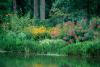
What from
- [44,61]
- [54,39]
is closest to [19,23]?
[54,39]

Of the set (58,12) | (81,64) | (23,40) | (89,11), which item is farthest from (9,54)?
(58,12)

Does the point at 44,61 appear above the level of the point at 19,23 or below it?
below

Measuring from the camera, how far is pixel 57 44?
23328mm

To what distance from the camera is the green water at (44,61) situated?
18469 mm

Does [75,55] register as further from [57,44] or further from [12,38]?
[12,38]

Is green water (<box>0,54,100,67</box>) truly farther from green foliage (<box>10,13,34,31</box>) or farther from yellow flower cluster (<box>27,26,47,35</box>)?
green foliage (<box>10,13,34,31</box>)

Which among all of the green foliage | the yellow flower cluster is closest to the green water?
the yellow flower cluster

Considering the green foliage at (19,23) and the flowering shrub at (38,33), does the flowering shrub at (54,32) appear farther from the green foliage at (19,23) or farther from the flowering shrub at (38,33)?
the green foliage at (19,23)

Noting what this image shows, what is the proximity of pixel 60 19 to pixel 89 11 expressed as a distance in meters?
3.56

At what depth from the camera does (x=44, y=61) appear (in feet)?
65.1

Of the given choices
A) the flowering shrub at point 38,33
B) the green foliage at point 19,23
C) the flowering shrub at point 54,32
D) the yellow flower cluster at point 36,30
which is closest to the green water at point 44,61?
the flowering shrub at point 54,32

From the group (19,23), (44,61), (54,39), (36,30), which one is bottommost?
(44,61)

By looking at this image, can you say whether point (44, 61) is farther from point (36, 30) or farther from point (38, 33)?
point (36, 30)

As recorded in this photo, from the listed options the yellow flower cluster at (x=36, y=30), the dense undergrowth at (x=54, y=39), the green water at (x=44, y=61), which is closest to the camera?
the green water at (x=44, y=61)
